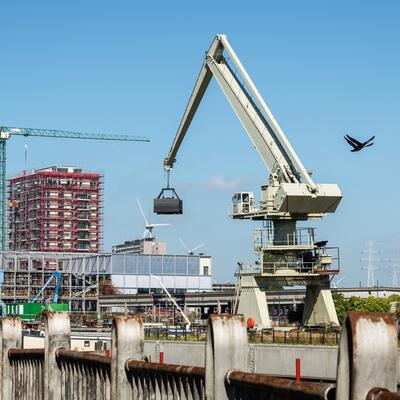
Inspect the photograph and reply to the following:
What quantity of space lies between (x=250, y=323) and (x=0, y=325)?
46188 millimetres

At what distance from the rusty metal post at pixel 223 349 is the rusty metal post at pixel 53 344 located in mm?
8496

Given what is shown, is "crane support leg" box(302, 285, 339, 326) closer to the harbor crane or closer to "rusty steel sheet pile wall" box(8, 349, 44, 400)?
the harbor crane

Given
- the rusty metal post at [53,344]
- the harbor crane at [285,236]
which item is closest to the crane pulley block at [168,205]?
the harbor crane at [285,236]

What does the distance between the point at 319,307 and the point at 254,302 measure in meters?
4.62

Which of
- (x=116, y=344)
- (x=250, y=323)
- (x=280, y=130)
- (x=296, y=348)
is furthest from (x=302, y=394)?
(x=280, y=130)

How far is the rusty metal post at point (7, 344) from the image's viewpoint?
25828mm

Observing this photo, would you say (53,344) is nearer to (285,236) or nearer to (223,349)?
(223,349)

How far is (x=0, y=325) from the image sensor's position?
2620cm

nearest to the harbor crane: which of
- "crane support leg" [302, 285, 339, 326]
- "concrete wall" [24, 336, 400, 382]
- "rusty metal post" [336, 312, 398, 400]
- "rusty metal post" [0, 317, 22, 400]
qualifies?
"crane support leg" [302, 285, 339, 326]

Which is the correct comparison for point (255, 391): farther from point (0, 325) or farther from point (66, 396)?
point (0, 325)

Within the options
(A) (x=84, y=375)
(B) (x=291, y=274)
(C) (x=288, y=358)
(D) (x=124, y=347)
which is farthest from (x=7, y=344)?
(B) (x=291, y=274)

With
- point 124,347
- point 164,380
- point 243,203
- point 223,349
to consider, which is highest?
point 243,203

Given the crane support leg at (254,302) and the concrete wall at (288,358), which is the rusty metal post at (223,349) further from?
the crane support leg at (254,302)

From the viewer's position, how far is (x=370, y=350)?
9.32 metres
